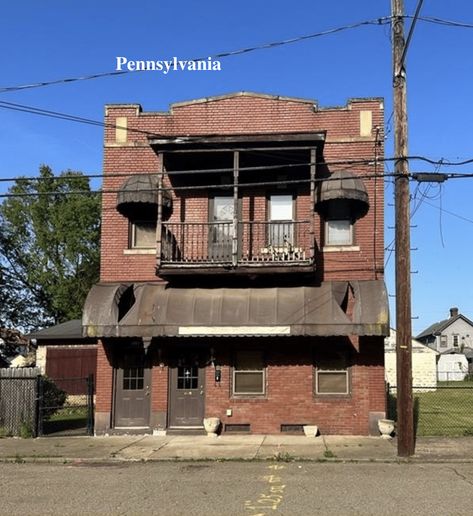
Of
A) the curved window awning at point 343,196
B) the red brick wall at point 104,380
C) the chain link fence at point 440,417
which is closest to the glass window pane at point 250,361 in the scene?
the red brick wall at point 104,380

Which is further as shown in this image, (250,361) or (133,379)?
(133,379)

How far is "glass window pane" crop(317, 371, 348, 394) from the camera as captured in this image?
15820 mm

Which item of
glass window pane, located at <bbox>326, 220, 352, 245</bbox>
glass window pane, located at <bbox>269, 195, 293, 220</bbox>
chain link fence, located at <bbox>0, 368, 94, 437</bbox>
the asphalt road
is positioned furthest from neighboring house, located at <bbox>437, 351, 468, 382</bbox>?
the asphalt road

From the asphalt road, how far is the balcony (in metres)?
4.98

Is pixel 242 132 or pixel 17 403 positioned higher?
pixel 242 132

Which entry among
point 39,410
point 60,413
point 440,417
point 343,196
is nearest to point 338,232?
point 343,196

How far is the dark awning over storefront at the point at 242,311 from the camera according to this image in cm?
1474

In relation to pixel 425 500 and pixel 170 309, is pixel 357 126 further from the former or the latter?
pixel 425 500

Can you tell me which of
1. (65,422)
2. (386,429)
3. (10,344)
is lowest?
(65,422)

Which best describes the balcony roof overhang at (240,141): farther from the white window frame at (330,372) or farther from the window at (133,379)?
the window at (133,379)

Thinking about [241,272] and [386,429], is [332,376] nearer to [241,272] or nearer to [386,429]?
[386,429]

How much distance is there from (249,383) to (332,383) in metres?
2.10

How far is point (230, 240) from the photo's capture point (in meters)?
16.5

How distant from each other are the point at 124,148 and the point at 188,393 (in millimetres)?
6831
